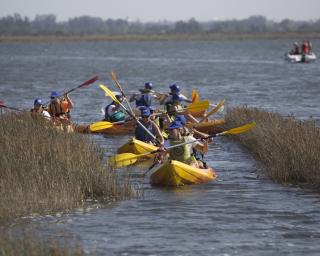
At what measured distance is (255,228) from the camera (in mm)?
14586

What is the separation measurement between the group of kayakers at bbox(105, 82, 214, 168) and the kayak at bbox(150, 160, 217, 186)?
34 centimetres

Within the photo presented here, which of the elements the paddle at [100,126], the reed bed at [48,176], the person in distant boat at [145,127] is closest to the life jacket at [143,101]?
the paddle at [100,126]

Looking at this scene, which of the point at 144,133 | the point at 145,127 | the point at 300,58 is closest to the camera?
the point at 145,127

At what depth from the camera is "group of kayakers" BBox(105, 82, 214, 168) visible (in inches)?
722

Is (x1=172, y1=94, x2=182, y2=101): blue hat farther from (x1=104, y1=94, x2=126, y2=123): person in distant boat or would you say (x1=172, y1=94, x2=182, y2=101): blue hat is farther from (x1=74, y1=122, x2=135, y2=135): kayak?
(x1=104, y1=94, x2=126, y2=123): person in distant boat

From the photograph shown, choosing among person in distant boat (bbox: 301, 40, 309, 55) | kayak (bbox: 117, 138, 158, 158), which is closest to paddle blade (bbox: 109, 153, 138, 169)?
kayak (bbox: 117, 138, 158, 158)

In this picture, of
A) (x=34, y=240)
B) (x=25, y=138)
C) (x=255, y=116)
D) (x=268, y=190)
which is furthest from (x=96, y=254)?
(x=255, y=116)

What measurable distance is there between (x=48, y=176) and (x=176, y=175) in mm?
3179

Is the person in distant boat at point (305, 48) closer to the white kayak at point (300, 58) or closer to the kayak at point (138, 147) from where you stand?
the white kayak at point (300, 58)

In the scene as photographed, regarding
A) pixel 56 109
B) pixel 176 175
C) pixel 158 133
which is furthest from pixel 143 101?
pixel 176 175

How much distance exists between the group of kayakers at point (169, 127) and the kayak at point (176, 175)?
0.34 metres

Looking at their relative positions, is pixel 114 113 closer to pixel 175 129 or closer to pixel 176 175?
pixel 175 129

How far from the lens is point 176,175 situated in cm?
1786

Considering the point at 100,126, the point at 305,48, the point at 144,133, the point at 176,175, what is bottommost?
the point at 305,48
